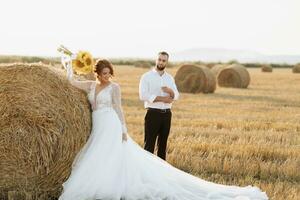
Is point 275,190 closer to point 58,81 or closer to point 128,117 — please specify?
point 58,81

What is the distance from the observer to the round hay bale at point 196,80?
23266 millimetres

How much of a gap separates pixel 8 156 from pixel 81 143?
34.2 inches

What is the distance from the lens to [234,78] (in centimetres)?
2781

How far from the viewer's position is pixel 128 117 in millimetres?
14344

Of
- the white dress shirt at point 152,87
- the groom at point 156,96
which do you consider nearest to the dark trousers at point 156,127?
the groom at point 156,96

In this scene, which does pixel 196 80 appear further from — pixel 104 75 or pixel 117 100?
pixel 104 75

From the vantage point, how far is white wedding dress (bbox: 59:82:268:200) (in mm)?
7004

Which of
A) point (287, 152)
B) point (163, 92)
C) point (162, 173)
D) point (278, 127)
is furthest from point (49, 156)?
point (278, 127)

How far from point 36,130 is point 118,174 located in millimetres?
1149

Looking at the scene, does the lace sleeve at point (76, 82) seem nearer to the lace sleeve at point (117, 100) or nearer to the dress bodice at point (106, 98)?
the dress bodice at point (106, 98)

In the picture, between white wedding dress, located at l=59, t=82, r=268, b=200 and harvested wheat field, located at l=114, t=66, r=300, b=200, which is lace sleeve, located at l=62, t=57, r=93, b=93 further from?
harvested wheat field, located at l=114, t=66, r=300, b=200

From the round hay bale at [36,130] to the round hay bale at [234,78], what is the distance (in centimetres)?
2121

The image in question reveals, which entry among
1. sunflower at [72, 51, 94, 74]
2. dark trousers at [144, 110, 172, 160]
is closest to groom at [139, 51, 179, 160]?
dark trousers at [144, 110, 172, 160]

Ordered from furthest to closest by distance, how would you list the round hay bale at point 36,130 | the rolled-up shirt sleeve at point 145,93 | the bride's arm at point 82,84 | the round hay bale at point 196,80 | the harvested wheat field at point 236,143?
the round hay bale at point 196,80
the rolled-up shirt sleeve at point 145,93
the harvested wheat field at point 236,143
the bride's arm at point 82,84
the round hay bale at point 36,130
